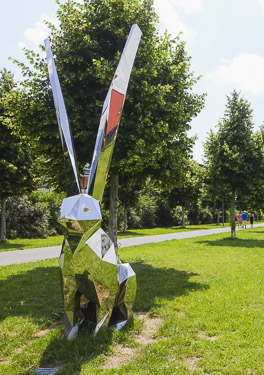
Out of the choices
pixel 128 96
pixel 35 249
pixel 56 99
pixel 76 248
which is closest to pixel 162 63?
pixel 128 96

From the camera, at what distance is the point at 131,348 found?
4438 mm

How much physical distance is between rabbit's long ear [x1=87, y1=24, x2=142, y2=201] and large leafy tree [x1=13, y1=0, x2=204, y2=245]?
2919 millimetres

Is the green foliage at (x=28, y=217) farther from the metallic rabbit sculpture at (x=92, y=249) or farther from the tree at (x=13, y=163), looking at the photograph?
the metallic rabbit sculpture at (x=92, y=249)

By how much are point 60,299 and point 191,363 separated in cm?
371

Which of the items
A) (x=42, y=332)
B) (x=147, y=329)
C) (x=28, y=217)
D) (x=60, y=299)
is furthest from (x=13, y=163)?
(x=147, y=329)

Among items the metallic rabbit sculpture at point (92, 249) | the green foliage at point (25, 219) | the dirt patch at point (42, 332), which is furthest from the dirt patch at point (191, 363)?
the green foliage at point (25, 219)

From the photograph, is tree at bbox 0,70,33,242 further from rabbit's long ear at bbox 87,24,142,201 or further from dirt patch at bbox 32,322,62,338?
rabbit's long ear at bbox 87,24,142,201

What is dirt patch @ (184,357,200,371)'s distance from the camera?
A: 384 centimetres

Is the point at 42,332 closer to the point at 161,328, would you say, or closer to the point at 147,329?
the point at 147,329

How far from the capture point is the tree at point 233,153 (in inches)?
720

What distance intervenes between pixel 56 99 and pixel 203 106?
6204 mm

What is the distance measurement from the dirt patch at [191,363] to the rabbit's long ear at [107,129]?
2408mm

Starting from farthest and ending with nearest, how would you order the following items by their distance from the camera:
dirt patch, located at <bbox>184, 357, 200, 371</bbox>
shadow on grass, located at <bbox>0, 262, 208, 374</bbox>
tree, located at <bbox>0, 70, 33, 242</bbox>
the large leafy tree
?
1. tree, located at <bbox>0, 70, 33, 242</bbox>
2. the large leafy tree
3. shadow on grass, located at <bbox>0, 262, 208, 374</bbox>
4. dirt patch, located at <bbox>184, 357, 200, 371</bbox>

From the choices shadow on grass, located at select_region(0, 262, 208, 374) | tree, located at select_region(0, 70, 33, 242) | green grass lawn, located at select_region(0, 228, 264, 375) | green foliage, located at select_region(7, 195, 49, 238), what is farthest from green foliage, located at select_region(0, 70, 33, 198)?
green grass lawn, located at select_region(0, 228, 264, 375)
